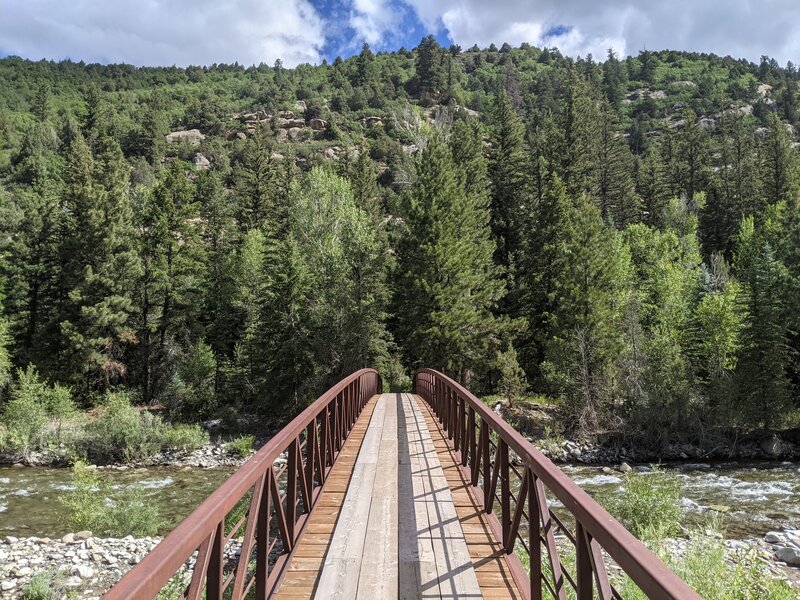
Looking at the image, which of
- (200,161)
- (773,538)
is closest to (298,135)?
(200,161)

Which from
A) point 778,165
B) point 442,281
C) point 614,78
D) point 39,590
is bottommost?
point 39,590

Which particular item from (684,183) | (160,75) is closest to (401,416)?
(684,183)

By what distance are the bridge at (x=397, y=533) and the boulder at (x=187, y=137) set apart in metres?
117

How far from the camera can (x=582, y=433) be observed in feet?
81.1

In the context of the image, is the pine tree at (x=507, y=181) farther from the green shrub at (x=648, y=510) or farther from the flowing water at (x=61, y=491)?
the green shrub at (x=648, y=510)

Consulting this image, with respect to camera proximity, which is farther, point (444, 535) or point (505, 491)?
point (444, 535)

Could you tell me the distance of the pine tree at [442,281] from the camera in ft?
93.2

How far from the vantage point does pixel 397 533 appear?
4.80 meters

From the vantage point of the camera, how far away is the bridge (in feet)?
6.68

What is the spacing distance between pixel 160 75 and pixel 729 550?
7227 inches

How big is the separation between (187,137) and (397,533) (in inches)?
4877

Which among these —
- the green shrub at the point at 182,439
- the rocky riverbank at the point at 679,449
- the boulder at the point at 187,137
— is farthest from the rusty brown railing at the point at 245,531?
the boulder at the point at 187,137

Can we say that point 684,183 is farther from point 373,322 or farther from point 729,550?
point 729,550

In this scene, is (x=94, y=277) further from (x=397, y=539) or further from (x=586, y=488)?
(x=397, y=539)
